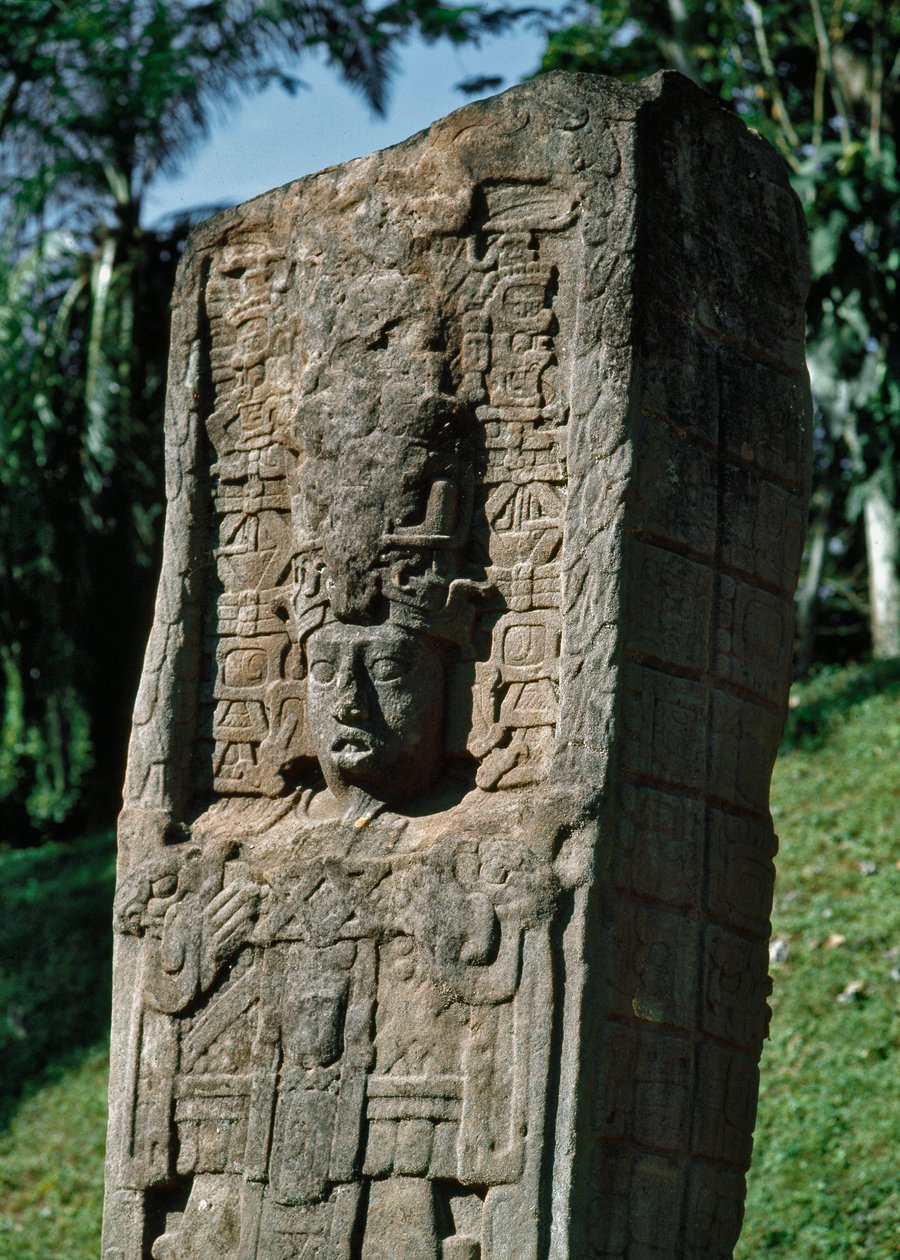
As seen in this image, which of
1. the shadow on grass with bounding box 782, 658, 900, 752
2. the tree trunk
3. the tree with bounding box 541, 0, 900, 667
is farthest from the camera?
the tree trunk

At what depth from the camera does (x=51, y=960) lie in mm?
10586

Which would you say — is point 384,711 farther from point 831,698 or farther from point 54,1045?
point 831,698

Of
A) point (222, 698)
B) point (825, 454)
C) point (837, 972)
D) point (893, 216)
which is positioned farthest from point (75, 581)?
point (222, 698)

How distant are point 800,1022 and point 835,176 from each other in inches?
204

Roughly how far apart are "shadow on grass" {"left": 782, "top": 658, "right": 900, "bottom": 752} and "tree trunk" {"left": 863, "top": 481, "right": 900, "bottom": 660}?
153 cm

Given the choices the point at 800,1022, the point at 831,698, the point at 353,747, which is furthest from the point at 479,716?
the point at 831,698

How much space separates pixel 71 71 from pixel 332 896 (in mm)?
10236

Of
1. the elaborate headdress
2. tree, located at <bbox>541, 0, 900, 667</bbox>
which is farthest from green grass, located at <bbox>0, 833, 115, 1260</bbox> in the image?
tree, located at <bbox>541, 0, 900, 667</bbox>

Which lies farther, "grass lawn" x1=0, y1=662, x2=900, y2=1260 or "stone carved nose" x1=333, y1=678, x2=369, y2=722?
"grass lawn" x1=0, y1=662, x2=900, y2=1260

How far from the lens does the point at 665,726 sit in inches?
194

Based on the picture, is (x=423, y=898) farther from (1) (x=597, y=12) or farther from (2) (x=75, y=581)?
(1) (x=597, y=12)

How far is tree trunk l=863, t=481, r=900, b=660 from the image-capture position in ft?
40.9

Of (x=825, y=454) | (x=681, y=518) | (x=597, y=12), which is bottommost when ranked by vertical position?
(x=681, y=518)

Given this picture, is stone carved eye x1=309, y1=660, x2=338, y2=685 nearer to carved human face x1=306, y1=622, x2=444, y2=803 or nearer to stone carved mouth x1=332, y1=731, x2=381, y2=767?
carved human face x1=306, y1=622, x2=444, y2=803
